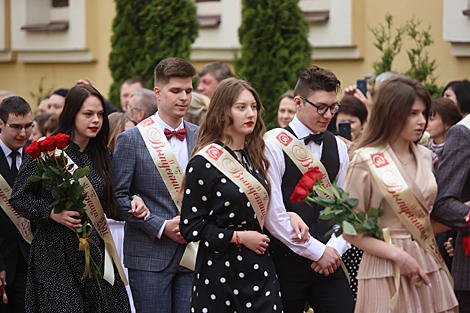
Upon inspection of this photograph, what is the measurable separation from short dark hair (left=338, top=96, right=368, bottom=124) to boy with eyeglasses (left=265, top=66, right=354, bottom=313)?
1769mm

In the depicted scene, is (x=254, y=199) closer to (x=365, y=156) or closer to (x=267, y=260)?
(x=267, y=260)

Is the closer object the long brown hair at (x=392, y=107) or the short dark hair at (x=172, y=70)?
the long brown hair at (x=392, y=107)

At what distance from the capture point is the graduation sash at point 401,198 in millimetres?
2986

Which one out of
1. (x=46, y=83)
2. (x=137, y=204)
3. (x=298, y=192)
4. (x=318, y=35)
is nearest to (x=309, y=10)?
(x=318, y=35)

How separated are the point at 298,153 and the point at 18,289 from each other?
2.28m

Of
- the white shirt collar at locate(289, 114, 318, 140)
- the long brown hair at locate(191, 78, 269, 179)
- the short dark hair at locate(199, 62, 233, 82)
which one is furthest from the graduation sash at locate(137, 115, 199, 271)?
the short dark hair at locate(199, 62, 233, 82)

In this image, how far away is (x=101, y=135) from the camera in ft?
13.8

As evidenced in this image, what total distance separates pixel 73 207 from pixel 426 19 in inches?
218

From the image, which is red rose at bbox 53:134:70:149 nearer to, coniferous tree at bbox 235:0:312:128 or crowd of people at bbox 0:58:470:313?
crowd of people at bbox 0:58:470:313

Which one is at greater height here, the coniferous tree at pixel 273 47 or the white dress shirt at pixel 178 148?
the coniferous tree at pixel 273 47

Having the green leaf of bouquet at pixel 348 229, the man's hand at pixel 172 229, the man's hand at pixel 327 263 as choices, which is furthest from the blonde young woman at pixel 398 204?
the man's hand at pixel 172 229

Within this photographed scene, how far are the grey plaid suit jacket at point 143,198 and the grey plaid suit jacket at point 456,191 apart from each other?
1575 mm

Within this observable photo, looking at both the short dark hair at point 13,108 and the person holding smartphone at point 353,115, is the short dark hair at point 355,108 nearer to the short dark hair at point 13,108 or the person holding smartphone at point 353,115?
the person holding smartphone at point 353,115

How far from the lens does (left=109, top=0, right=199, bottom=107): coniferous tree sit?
7.90 m
